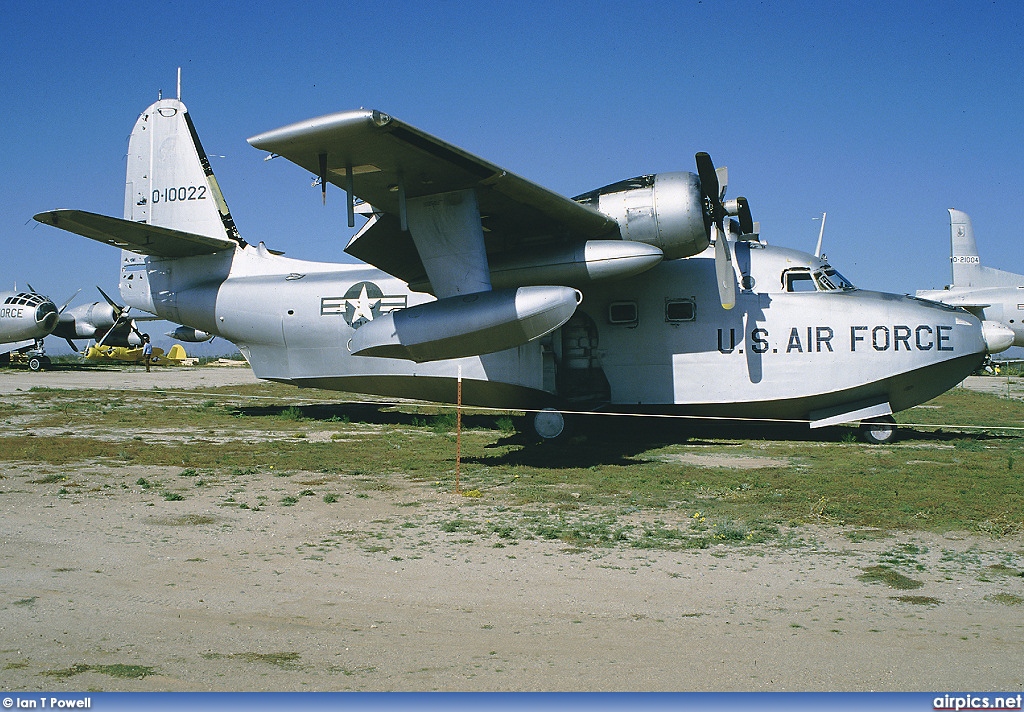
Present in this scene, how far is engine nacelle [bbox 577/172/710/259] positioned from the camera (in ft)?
36.9

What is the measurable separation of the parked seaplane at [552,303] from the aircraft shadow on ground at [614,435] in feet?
1.47

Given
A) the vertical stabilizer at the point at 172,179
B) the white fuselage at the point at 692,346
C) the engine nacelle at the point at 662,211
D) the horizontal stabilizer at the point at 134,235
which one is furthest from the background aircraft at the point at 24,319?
the engine nacelle at the point at 662,211

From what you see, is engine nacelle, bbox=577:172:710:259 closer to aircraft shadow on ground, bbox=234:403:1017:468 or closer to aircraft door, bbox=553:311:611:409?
aircraft door, bbox=553:311:611:409

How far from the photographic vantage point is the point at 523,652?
3.97m

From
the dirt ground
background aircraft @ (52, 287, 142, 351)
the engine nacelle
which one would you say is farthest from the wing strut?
background aircraft @ (52, 287, 142, 351)

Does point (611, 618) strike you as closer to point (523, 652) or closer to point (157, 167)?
point (523, 652)

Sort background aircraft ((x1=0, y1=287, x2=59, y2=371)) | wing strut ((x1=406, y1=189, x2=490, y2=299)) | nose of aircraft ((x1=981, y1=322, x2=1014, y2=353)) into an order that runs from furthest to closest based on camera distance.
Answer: background aircraft ((x1=0, y1=287, x2=59, y2=371)) < nose of aircraft ((x1=981, y1=322, x2=1014, y2=353)) < wing strut ((x1=406, y1=189, x2=490, y2=299))

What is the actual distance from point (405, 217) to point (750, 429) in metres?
7.48

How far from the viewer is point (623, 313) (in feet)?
42.3

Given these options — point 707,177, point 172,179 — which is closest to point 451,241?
point 707,177

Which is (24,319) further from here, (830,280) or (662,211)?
(830,280)

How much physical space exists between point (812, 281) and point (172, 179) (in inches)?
499

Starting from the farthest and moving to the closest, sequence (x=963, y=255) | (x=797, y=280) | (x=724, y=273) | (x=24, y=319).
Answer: (x=963, y=255)
(x=24, y=319)
(x=797, y=280)
(x=724, y=273)

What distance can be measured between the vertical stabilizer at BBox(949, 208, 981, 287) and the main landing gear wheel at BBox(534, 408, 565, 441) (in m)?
35.9
